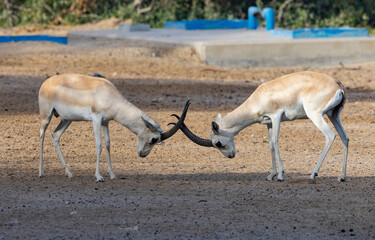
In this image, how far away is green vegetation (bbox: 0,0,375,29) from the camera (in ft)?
85.4

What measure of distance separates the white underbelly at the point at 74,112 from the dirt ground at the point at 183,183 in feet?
2.23

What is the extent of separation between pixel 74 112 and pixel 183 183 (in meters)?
1.36

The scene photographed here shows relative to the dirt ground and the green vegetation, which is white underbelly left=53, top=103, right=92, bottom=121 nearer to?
the dirt ground

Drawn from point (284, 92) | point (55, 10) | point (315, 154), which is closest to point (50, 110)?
point (284, 92)

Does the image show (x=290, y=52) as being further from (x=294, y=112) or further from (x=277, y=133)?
(x=277, y=133)

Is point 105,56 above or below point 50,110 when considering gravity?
below

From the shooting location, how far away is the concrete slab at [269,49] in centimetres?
1831

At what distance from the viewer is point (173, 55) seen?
1831 centimetres

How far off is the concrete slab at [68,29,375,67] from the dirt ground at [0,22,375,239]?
369cm

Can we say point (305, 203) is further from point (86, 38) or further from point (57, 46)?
point (86, 38)

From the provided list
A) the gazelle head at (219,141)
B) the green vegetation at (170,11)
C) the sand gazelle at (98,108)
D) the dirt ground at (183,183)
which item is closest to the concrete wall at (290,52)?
the dirt ground at (183,183)

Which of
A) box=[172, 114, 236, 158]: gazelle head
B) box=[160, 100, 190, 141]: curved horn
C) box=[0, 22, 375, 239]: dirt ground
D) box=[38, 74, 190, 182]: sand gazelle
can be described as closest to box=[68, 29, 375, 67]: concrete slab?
box=[0, 22, 375, 239]: dirt ground

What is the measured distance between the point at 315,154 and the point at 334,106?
1.98 m

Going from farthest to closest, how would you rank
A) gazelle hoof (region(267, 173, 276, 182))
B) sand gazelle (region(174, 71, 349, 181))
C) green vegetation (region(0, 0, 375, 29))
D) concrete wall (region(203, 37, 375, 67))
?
green vegetation (region(0, 0, 375, 29)) < concrete wall (region(203, 37, 375, 67)) < gazelle hoof (region(267, 173, 276, 182)) < sand gazelle (region(174, 71, 349, 181))
